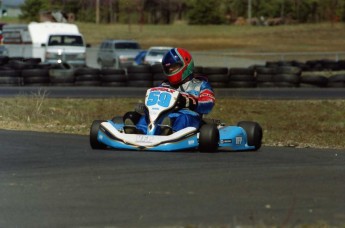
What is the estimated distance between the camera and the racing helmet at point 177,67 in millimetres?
11445

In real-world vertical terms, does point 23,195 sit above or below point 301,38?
above

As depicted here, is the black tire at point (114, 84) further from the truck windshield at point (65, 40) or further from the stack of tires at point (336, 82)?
the truck windshield at point (65, 40)

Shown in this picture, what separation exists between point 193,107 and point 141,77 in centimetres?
1752

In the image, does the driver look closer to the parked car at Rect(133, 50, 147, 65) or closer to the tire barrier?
the tire barrier

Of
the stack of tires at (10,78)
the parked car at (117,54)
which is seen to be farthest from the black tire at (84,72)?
the parked car at (117,54)

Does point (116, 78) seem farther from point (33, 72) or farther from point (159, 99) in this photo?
point (159, 99)

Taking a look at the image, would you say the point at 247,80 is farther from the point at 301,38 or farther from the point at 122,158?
the point at 301,38

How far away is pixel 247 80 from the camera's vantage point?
28.9m

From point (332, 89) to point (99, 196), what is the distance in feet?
71.0

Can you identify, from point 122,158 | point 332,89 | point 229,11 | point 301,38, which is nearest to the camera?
point 122,158

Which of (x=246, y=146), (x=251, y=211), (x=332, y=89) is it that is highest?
(x=251, y=211)

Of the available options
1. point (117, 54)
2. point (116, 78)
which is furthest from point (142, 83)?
point (117, 54)

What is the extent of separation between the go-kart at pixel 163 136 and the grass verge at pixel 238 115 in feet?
5.88

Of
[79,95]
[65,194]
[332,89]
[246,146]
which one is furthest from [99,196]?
[332,89]
